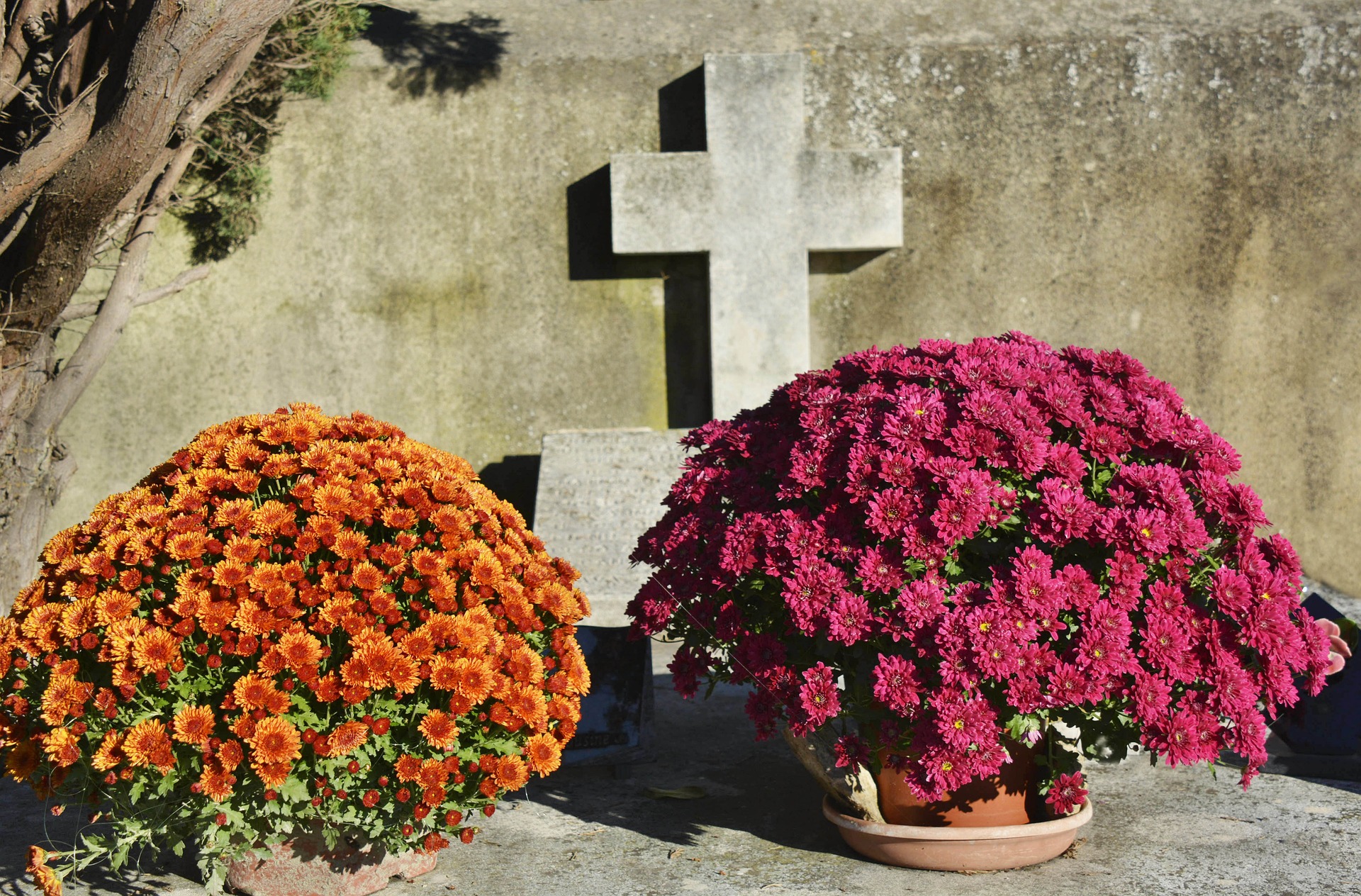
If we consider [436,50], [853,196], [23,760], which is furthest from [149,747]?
[436,50]

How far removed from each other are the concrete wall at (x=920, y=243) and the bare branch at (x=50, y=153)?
7.11 ft

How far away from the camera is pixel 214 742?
2.38 metres

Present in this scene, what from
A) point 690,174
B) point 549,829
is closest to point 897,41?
point 690,174

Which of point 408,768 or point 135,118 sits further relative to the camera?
point 135,118

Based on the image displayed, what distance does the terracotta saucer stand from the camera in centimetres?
277

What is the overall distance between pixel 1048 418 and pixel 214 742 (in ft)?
6.61

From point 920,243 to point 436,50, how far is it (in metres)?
2.70

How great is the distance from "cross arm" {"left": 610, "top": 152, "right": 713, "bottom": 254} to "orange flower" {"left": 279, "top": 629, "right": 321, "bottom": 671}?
12.1 feet

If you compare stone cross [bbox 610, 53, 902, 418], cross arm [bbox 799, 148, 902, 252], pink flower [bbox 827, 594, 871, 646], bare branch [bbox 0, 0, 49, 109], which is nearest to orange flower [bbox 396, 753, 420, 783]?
pink flower [bbox 827, 594, 871, 646]

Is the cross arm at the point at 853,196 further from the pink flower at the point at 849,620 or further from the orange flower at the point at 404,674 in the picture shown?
the orange flower at the point at 404,674

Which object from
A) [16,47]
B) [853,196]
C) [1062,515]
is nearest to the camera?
[1062,515]

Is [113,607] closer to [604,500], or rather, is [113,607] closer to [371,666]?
[371,666]

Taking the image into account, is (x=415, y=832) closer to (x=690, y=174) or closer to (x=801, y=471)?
(x=801, y=471)

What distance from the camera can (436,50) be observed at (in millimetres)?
5977
